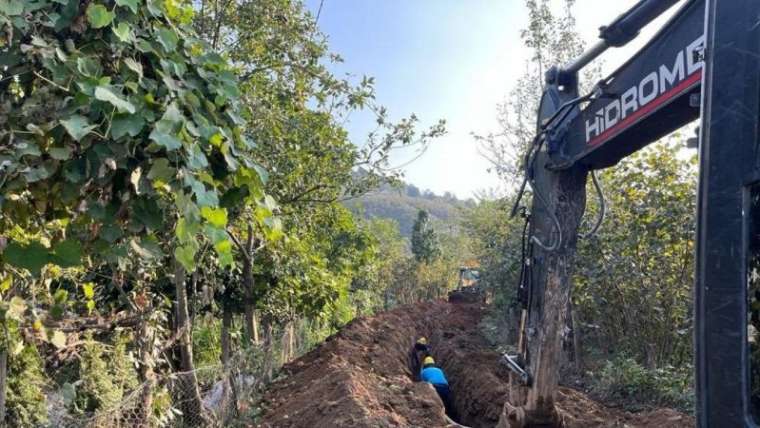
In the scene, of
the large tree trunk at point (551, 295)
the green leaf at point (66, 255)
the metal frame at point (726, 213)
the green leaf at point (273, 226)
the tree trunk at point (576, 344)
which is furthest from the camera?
the tree trunk at point (576, 344)

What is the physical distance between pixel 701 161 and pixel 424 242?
35952 millimetres

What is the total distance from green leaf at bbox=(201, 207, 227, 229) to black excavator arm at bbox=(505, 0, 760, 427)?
1.53 meters

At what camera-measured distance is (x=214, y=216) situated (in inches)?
80.4

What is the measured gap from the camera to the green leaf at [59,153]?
185cm

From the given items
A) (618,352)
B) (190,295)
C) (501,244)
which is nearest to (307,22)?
(190,295)

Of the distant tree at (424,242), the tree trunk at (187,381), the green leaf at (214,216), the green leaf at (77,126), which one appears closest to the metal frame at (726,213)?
the green leaf at (214,216)

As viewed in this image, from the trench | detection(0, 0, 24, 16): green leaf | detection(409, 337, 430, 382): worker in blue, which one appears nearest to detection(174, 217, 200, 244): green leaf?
detection(0, 0, 24, 16): green leaf

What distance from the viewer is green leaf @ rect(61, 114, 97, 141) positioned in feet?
5.68

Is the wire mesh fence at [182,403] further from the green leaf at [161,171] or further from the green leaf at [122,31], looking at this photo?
the green leaf at [122,31]

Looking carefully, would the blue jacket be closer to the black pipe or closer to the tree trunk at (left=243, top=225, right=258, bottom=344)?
the tree trunk at (left=243, top=225, right=258, bottom=344)

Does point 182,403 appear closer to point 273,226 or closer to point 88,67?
point 273,226

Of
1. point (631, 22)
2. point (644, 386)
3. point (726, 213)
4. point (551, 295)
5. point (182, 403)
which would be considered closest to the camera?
point (726, 213)

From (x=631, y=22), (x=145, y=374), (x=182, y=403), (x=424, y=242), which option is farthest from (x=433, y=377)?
(x=424, y=242)

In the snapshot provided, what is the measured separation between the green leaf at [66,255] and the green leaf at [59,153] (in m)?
0.34
